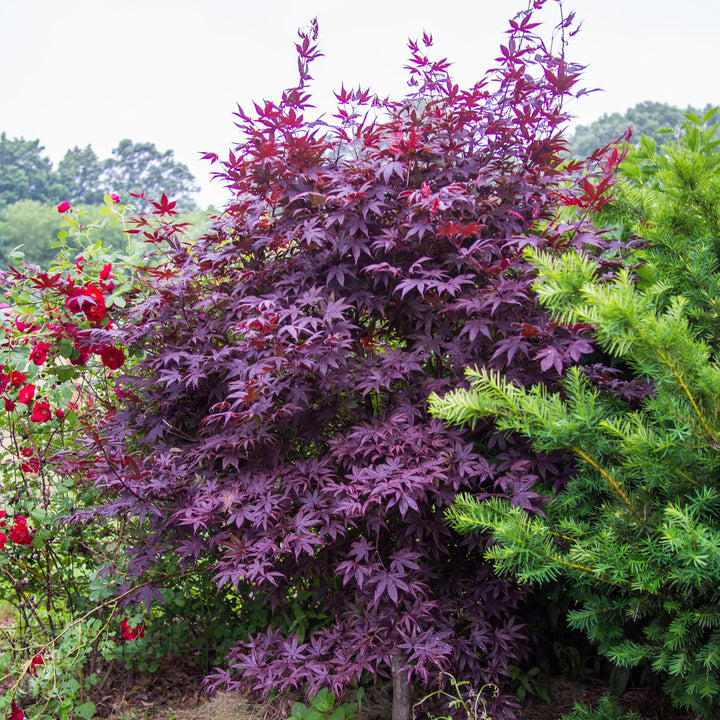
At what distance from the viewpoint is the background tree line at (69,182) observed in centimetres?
3241

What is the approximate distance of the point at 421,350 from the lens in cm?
218

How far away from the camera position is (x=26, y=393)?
8.91 feet

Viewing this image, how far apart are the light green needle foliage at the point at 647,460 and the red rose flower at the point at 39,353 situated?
1.99m

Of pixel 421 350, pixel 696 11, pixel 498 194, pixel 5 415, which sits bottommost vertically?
pixel 5 415

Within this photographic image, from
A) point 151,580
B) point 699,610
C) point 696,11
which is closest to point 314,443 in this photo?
point 151,580

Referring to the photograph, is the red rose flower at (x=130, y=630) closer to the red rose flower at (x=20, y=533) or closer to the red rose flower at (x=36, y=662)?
the red rose flower at (x=36, y=662)

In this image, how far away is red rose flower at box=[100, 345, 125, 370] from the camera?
269cm

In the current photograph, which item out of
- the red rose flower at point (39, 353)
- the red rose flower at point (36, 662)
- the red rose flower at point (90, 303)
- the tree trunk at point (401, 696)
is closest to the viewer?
the tree trunk at point (401, 696)

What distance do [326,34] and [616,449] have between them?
1.87 metres

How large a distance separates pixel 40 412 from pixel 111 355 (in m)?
0.47

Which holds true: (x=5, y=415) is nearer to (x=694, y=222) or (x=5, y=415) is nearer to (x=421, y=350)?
(x=421, y=350)

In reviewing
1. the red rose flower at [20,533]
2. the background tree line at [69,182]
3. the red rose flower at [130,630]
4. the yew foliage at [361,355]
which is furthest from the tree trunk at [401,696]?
the background tree line at [69,182]

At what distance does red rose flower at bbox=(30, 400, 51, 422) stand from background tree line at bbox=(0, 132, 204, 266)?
30.2 metres

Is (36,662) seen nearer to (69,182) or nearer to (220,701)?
(220,701)
